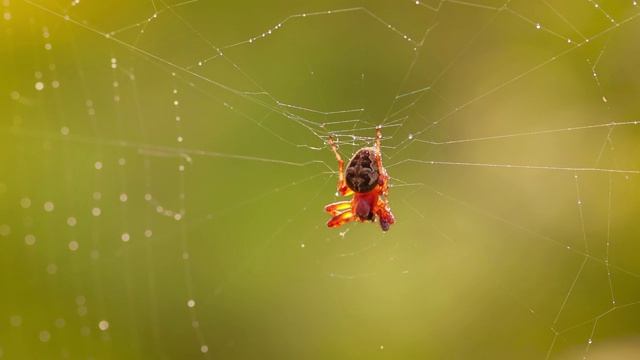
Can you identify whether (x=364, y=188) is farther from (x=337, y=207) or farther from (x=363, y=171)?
(x=337, y=207)

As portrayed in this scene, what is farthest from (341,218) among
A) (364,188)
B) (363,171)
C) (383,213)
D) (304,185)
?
(304,185)

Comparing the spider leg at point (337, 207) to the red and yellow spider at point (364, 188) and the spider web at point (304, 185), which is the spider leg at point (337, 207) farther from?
the spider web at point (304, 185)

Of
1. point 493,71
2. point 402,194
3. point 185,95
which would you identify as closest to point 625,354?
point 402,194

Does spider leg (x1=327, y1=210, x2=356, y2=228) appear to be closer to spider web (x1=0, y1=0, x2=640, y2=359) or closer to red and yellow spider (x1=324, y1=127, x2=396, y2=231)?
red and yellow spider (x1=324, y1=127, x2=396, y2=231)

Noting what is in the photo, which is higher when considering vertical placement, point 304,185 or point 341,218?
point 304,185

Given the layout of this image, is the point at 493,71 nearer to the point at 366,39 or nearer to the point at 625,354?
the point at 366,39
